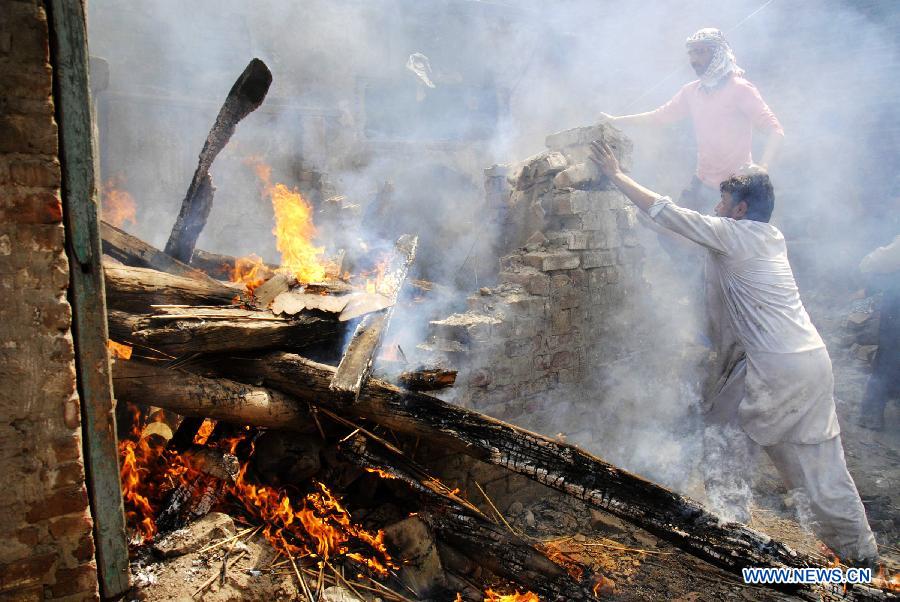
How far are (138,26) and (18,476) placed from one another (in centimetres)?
1209

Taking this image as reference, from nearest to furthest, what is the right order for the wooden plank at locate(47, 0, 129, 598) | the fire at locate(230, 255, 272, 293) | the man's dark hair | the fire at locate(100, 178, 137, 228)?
the wooden plank at locate(47, 0, 129, 598), the man's dark hair, the fire at locate(230, 255, 272, 293), the fire at locate(100, 178, 137, 228)

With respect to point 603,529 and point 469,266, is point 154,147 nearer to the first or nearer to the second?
point 469,266

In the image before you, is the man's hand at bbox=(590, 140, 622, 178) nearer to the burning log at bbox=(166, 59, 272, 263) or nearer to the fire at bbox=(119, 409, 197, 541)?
the burning log at bbox=(166, 59, 272, 263)

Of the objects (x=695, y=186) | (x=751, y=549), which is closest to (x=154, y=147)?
(x=695, y=186)

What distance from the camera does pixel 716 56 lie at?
543cm

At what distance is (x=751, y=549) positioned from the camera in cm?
267

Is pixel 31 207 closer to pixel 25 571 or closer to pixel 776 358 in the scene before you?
pixel 25 571

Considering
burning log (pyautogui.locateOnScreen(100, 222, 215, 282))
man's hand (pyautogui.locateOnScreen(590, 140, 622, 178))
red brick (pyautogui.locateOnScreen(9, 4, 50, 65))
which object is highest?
man's hand (pyautogui.locateOnScreen(590, 140, 622, 178))

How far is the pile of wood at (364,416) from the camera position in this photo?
2.79 meters

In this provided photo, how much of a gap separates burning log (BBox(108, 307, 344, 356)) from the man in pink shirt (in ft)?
13.4

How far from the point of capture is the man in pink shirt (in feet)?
17.7

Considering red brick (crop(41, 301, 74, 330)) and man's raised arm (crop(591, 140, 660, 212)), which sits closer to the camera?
red brick (crop(41, 301, 74, 330))

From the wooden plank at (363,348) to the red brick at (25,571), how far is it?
1.36 metres

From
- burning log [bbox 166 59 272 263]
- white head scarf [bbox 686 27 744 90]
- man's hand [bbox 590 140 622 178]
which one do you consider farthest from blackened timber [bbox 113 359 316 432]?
white head scarf [bbox 686 27 744 90]
